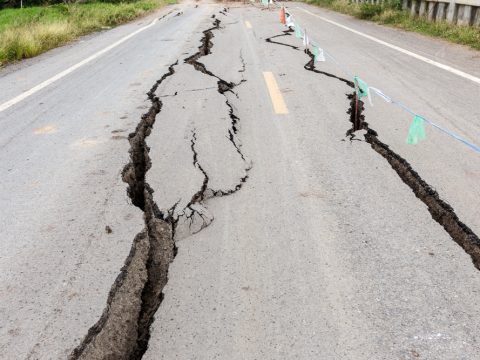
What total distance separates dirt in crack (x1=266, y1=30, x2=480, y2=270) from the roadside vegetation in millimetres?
5438

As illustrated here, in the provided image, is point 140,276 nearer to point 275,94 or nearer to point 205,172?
point 205,172

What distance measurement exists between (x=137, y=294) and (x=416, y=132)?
278 cm

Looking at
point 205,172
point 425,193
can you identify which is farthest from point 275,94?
point 425,193

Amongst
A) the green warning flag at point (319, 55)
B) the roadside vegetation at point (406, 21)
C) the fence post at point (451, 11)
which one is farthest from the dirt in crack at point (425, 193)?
the fence post at point (451, 11)

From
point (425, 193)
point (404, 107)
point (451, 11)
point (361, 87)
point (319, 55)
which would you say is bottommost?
point (425, 193)

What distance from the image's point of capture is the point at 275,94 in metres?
5.68

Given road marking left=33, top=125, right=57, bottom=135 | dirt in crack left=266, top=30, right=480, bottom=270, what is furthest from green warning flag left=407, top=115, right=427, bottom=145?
road marking left=33, top=125, right=57, bottom=135

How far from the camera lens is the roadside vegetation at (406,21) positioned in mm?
8945

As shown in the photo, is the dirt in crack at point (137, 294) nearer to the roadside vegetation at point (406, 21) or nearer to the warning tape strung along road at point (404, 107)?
the warning tape strung along road at point (404, 107)

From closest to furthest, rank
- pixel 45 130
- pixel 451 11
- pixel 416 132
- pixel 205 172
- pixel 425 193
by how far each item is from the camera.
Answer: pixel 425 193 < pixel 205 172 < pixel 416 132 < pixel 45 130 < pixel 451 11

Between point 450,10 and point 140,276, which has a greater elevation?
point 450,10

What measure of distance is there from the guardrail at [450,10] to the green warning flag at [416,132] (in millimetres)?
7203

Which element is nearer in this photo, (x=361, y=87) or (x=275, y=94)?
(x=361, y=87)

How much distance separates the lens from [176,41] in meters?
10.5
